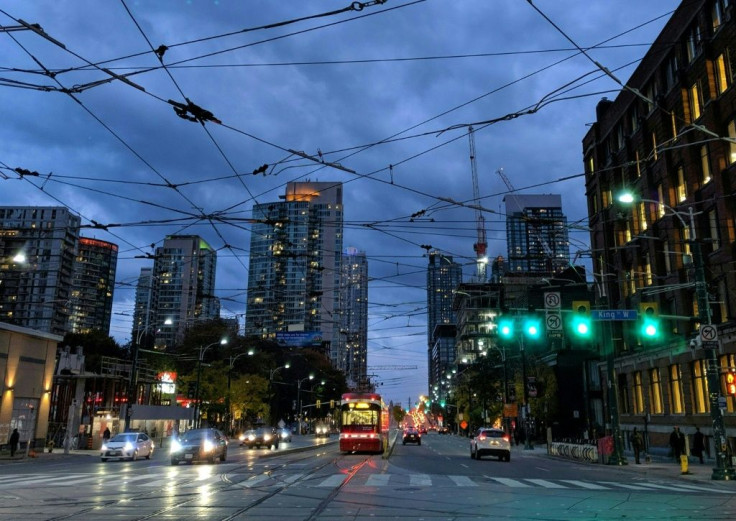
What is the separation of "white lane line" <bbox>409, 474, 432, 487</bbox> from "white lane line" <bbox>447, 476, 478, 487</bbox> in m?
0.82

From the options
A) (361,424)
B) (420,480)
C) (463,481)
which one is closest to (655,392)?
(361,424)

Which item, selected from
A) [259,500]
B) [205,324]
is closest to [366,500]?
[259,500]

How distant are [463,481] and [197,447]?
574 inches

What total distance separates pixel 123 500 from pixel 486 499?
8.17 metres

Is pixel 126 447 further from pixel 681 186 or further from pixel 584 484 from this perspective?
pixel 681 186

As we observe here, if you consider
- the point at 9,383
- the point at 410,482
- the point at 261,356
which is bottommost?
the point at 410,482

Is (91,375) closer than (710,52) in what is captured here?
No

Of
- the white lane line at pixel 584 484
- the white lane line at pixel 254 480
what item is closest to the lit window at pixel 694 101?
the white lane line at pixel 584 484

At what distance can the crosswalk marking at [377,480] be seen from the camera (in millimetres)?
17947

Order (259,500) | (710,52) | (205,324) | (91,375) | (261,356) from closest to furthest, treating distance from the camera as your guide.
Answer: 1. (259,500)
2. (710,52)
3. (91,375)
4. (205,324)
5. (261,356)

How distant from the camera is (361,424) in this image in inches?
1441

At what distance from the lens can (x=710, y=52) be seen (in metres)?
33.3

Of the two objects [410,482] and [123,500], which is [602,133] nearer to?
[410,482]

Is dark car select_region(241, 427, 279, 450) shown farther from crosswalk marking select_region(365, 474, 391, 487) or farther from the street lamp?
the street lamp
